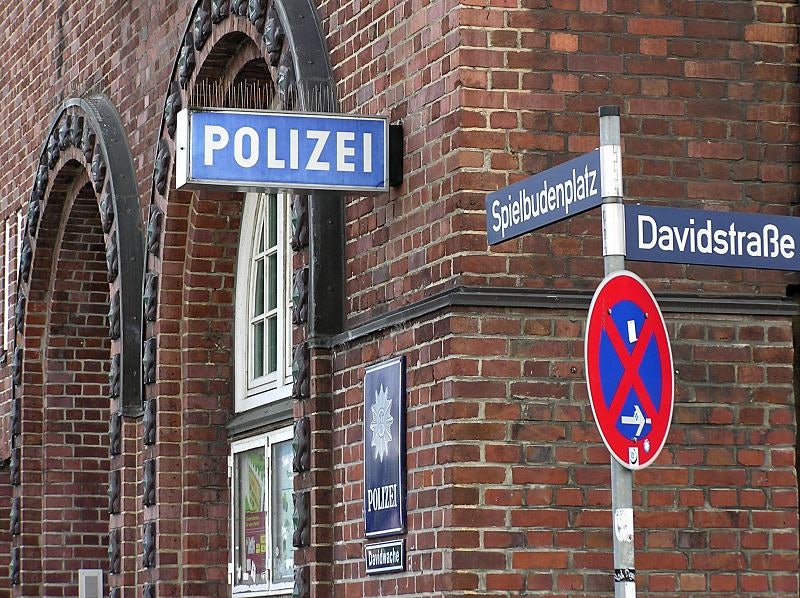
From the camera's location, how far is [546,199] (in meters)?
5.97

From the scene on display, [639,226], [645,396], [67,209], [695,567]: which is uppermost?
[67,209]

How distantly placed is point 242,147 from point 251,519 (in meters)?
3.48

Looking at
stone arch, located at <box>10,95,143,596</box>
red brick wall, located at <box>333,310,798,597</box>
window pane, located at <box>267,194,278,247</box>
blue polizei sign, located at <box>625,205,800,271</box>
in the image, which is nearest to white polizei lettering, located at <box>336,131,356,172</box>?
red brick wall, located at <box>333,310,798,597</box>

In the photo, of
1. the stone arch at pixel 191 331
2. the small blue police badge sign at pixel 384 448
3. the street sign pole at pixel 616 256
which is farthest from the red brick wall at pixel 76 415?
the street sign pole at pixel 616 256

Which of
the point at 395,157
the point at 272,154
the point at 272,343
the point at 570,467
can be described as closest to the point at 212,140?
the point at 272,154

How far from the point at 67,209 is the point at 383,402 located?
6264 mm

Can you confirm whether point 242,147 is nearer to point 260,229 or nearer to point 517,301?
point 517,301

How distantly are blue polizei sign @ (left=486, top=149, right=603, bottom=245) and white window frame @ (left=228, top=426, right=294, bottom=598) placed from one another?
3984mm

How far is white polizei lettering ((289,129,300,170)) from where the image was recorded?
796 cm

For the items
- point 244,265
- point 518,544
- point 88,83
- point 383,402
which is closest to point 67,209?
point 88,83

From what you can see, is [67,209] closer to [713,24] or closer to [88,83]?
[88,83]

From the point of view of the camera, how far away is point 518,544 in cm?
732

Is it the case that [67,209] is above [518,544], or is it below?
above

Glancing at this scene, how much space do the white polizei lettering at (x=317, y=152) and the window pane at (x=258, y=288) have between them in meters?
2.93
